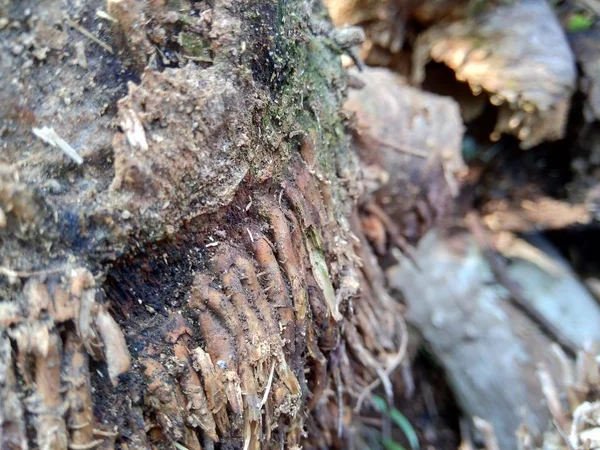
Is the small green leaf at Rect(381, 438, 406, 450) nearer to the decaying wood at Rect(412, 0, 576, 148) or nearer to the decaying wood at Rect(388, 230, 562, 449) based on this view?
the decaying wood at Rect(388, 230, 562, 449)

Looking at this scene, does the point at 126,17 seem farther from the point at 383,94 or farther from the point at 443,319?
the point at 443,319

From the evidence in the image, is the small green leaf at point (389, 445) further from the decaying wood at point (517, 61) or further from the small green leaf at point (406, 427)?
the decaying wood at point (517, 61)

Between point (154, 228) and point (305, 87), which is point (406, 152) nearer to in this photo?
point (305, 87)

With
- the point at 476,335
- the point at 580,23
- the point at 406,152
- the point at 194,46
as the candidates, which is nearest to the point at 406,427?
the point at 476,335

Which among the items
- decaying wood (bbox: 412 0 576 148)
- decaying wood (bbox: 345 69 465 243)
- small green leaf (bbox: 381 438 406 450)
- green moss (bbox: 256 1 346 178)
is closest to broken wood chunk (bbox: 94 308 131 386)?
green moss (bbox: 256 1 346 178)

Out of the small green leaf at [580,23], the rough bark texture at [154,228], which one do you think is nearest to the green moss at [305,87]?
the rough bark texture at [154,228]

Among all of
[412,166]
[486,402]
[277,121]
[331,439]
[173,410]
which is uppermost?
[277,121]

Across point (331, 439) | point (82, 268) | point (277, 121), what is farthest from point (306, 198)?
point (331, 439)
